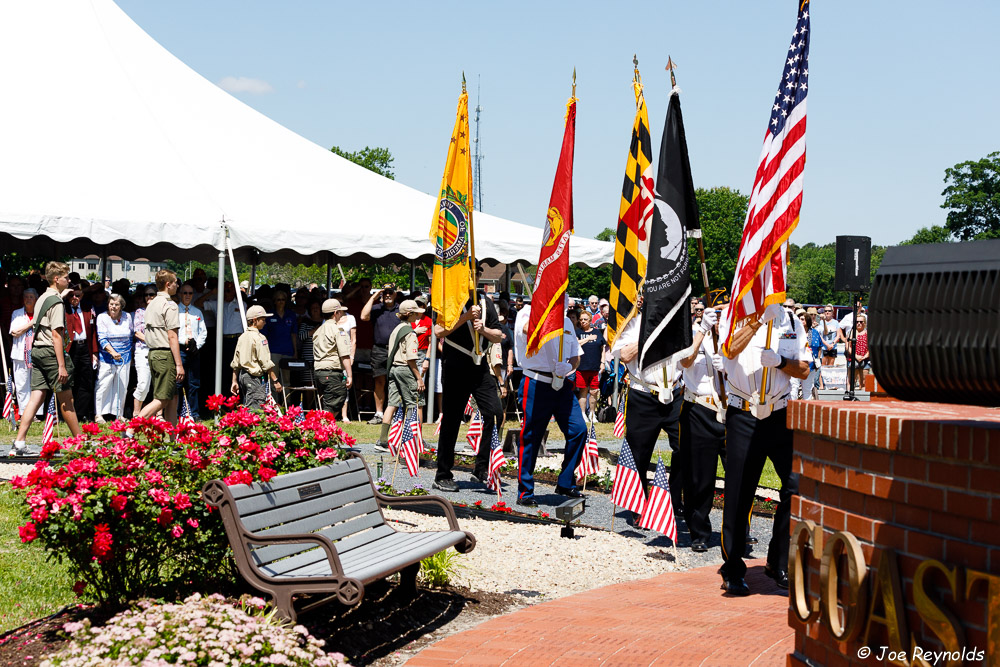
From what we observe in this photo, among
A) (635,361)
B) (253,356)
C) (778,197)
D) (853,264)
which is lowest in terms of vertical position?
(253,356)

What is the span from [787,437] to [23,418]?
7830mm

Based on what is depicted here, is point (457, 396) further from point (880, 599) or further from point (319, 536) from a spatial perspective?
point (880, 599)

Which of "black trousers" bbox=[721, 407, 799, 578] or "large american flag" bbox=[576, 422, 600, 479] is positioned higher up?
"black trousers" bbox=[721, 407, 799, 578]

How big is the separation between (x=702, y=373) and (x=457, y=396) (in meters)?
2.90

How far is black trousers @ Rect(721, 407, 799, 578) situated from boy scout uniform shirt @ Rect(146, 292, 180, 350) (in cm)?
787

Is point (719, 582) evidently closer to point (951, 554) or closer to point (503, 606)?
point (503, 606)

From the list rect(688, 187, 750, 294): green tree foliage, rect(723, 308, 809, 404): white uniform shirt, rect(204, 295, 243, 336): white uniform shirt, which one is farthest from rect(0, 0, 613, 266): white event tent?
rect(688, 187, 750, 294): green tree foliage

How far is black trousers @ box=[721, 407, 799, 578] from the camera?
256 inches

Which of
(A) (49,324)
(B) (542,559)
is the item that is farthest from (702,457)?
(A) (49,324)

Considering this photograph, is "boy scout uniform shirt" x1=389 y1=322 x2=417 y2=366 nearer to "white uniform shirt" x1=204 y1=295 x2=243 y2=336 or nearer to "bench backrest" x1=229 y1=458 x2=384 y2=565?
"white uniform shirt" x1=204 y1=295 x2=243 y2=336

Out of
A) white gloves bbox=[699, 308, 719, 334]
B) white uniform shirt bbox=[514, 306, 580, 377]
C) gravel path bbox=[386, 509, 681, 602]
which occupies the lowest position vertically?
gravel path bbox=[386, 509, 681, 602]

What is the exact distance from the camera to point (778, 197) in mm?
6355

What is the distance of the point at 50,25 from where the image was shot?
16.0 m

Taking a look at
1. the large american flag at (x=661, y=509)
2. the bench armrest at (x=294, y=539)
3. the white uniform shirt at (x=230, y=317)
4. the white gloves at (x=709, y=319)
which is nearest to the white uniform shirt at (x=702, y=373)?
the white gloves at (x=709, y=319)
